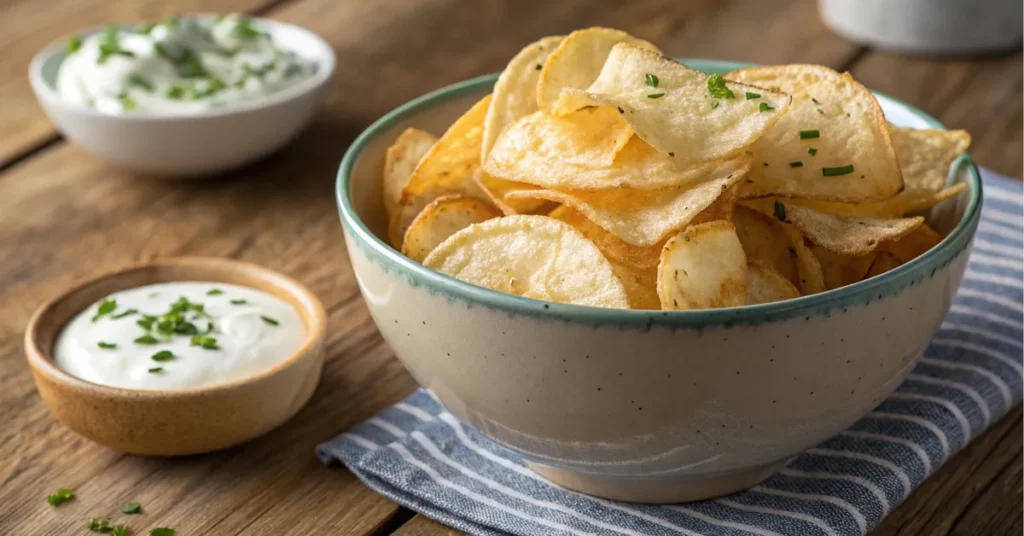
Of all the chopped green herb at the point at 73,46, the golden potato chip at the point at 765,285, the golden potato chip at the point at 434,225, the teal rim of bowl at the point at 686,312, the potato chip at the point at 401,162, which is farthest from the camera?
the chopped green herb at the point at 73,46

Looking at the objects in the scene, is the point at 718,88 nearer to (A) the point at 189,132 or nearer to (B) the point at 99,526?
(B) the point at 99,526

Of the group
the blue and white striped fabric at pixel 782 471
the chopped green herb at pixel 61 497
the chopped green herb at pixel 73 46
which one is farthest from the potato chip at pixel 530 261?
the chopped green herb at pixel 73 46

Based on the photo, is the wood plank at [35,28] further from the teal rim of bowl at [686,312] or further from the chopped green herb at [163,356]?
the teal rim of bowl at [686,312]

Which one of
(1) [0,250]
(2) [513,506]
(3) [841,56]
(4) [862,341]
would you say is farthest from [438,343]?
(3) [841,56]

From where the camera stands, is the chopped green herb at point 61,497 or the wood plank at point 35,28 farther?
the wood plank at point 35,28

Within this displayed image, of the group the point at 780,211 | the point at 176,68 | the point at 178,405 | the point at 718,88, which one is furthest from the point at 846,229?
the point at 176,68

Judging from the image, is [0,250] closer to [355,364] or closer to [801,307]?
[355,364]
